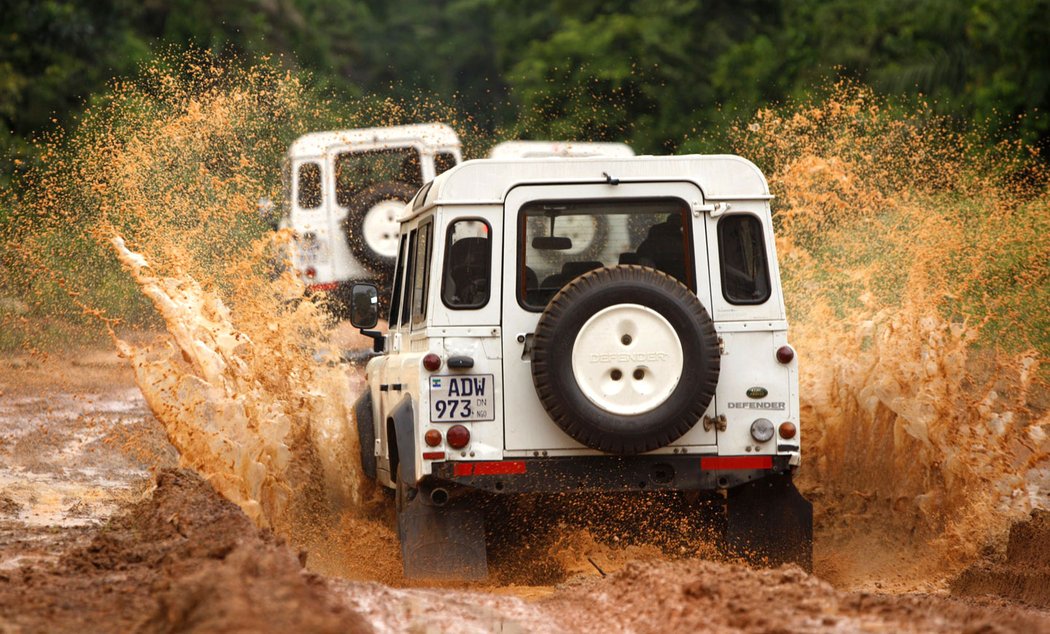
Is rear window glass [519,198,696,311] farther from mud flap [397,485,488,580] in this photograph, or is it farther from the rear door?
mud flap [397,485,488,580]

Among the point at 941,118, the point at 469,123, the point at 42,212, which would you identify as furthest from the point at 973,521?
the point at 469,123

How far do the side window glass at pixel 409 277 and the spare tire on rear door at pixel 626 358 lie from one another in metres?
1.59

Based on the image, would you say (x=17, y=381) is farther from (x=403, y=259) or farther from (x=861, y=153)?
(x=861, y=153)

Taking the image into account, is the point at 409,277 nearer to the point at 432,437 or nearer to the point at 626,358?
the point at 432,437

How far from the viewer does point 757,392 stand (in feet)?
25.7

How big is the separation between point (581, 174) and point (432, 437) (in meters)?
1.50

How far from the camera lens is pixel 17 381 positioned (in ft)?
50.2

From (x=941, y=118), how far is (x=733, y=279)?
47.7ft

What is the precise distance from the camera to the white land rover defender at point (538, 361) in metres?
7.77

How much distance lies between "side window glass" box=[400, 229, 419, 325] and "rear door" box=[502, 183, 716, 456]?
111 centimetres

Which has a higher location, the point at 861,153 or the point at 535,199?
the point at 861,153

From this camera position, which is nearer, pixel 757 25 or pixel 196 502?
pixel 196 502

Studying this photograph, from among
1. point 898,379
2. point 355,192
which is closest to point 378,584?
point 898,379

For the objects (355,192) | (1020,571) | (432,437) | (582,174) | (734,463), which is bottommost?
Answer: (1020,571)
